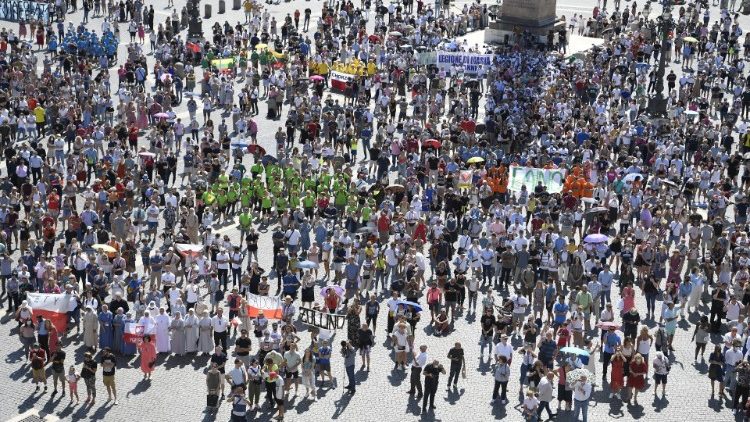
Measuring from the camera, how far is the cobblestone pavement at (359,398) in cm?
2861

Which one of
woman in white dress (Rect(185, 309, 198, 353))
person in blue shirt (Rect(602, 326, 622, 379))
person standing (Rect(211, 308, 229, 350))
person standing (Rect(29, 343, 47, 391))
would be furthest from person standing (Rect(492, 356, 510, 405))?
person standing (Rect(29, 343, 47, 391))

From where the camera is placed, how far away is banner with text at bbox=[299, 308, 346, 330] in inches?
1278

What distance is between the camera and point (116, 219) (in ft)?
122

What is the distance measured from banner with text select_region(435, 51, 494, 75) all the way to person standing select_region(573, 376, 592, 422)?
90.1ft

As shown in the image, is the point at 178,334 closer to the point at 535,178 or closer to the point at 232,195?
the point at 232,195

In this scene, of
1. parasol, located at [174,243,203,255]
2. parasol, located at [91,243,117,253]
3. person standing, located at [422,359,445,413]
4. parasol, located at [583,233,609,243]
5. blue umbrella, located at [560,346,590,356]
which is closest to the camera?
person standing, located at [422,359,445,413]

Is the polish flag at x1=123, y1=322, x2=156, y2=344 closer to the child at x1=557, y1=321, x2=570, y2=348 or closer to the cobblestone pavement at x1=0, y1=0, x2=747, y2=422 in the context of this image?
the cobblestone pavement at x1=0, y1=0, x2=747, y2=422

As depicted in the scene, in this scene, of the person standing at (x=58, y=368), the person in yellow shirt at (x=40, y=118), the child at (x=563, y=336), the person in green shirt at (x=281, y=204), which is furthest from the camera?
the person in yellow shirt at (x=40, y=118)

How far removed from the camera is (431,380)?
93.0 feet

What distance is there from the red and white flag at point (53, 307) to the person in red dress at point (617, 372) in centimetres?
1266

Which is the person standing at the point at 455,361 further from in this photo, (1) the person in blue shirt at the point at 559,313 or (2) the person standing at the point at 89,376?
(2) the person standing at the point at 89,376

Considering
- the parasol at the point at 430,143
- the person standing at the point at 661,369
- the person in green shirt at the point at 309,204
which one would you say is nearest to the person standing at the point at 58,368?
the person in green shirt at the point at 309,204

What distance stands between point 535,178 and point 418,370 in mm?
13169

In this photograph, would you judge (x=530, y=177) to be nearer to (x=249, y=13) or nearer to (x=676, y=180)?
(x=676, y=180)
